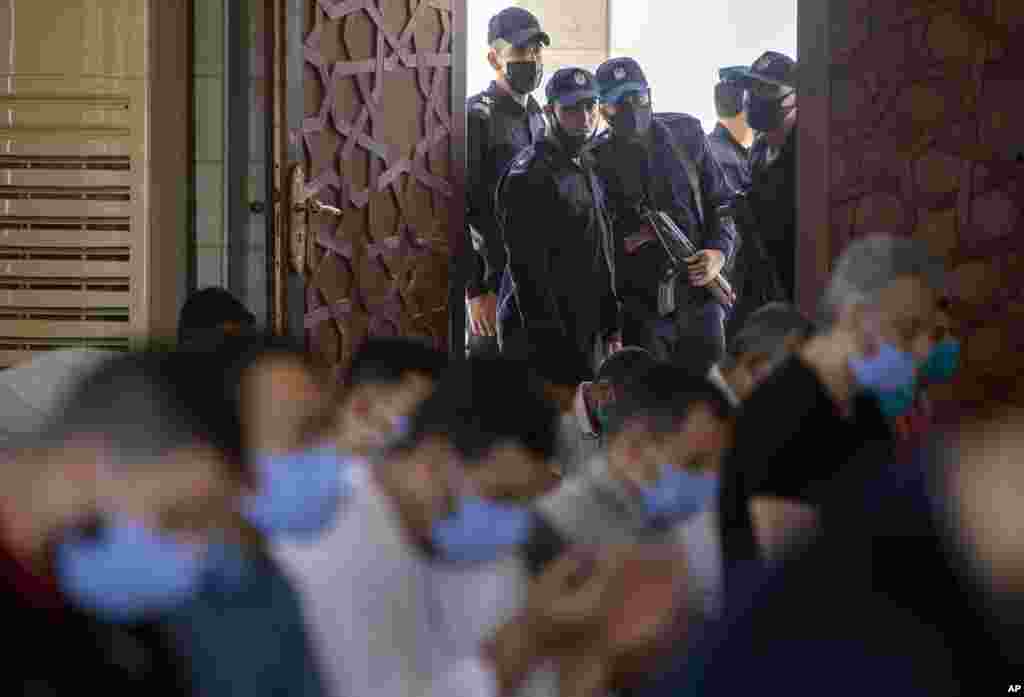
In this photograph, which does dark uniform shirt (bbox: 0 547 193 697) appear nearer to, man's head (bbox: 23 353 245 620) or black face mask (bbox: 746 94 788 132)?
man's head (bbox: 23 353 245 620)

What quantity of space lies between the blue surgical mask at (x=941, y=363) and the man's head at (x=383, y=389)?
2.51 feet

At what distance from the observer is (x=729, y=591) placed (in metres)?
2.01

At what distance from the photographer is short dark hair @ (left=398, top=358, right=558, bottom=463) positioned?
88.2 inches

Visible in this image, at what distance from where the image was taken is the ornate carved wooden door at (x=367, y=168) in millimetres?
6609

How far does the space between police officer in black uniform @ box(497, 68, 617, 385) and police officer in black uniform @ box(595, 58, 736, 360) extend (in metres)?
0.13

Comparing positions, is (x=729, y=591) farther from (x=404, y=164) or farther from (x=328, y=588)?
(x=404, y=164)

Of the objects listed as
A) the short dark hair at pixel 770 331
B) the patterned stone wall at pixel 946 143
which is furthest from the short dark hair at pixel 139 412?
the patterned stone wall at pixel 946 143

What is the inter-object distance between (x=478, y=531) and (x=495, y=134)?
7147 mm

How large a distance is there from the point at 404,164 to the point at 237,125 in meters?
1.38

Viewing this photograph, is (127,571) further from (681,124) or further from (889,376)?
(681,124)

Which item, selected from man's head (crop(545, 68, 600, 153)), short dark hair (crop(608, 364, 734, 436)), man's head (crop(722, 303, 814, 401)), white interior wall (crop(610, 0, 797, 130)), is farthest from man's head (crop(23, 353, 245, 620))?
white interior wall (crop(610, 0, 797, 130))

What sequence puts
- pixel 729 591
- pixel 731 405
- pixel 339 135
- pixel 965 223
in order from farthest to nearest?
1. pixel 339 135
2. pixel 965 223
3. pixel 731 405
4. pixel 729 591

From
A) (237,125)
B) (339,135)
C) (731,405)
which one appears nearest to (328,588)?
(731,405)

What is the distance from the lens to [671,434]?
7.86ft
